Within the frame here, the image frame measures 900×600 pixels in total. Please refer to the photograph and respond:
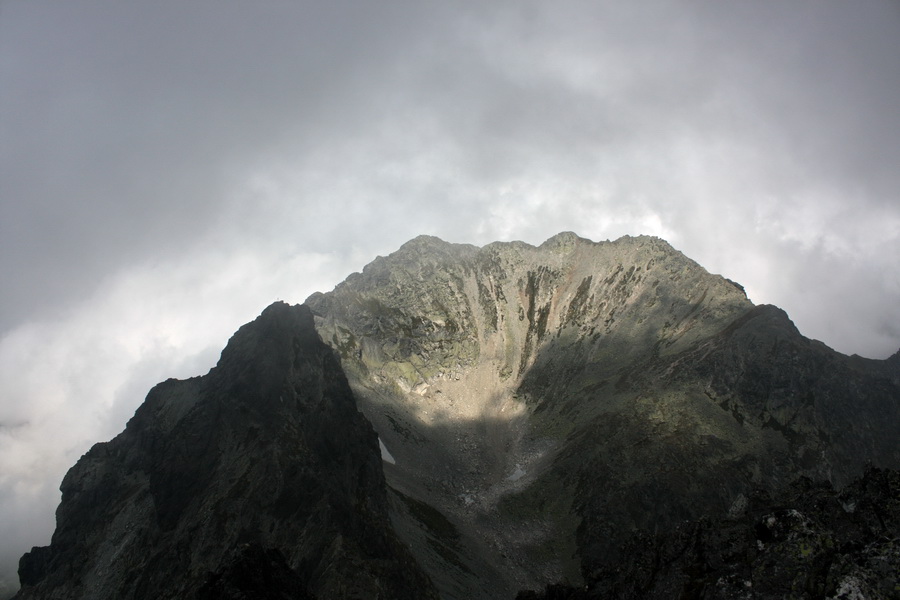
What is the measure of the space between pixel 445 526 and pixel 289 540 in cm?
3966

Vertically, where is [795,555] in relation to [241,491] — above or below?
below

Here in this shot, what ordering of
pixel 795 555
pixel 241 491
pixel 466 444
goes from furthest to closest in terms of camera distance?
pixel 466 444
pixel 241 491
pixel 795 555

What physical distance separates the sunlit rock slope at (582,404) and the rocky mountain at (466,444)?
539 mm

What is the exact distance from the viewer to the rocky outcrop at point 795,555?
18828 mm

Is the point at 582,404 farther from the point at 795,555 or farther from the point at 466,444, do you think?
the point at 795,555

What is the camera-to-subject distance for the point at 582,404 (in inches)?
4643

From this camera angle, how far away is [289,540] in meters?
52.1

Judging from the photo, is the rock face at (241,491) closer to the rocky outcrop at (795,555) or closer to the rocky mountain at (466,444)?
the rocky mountain at (466,444)

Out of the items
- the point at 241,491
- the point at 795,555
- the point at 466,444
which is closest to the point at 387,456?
the point at 466,444

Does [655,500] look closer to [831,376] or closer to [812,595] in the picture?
[831,376]

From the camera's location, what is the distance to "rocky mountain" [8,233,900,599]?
181 ft

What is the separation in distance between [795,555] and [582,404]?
99718 millimetres

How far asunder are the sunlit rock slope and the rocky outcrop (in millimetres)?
31776

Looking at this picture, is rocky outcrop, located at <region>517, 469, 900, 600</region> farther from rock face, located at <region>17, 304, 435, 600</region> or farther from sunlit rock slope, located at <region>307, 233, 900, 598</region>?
sunlit rock slope, located at <region>307, 233, 900, 598</region>
